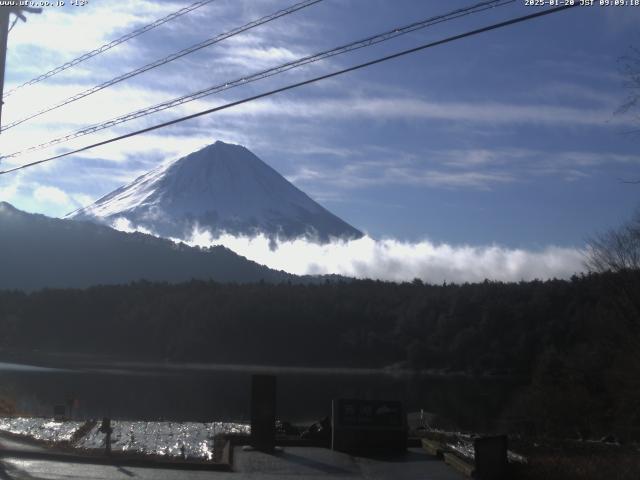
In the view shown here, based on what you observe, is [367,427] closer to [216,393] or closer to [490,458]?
[490,458]

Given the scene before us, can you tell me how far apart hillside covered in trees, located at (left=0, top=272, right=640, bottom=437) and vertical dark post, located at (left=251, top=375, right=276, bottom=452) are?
56483 millimetres

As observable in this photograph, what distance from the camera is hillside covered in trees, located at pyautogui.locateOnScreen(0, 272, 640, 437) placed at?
92312mm

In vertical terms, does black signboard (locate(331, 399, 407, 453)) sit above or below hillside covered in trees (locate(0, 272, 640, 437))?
below

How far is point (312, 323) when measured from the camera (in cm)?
11788

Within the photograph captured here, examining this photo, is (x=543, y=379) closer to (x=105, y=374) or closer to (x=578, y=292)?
(x=578, y=292)

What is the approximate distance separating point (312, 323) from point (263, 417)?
326ft

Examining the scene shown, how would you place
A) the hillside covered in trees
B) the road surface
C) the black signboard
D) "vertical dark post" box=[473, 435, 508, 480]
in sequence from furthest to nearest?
1. the hillside covered in trees
2. the black signboard
3. the road surface
4. "vertical dark post" box=[473, 435, 508, 480]

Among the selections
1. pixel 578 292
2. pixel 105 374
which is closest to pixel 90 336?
pixel 105 374

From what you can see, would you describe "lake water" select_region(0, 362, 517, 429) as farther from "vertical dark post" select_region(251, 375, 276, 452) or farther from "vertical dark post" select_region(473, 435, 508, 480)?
"vertical dark post" select_region(473, 435, 508, 480)

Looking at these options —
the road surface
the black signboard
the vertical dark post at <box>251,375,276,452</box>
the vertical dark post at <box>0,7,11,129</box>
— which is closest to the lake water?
the black signboard

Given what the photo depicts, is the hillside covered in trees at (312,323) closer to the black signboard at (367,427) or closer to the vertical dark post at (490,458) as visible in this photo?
the black signboard at (367,427)

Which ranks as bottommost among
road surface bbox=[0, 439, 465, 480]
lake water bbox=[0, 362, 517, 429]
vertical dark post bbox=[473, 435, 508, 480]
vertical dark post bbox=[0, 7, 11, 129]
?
road surface bbox=[0, 439, 465, 480]

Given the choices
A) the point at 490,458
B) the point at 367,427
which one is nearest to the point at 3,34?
the point at 367,427

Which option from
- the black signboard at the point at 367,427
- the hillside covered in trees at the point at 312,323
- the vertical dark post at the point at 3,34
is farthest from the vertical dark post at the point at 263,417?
the hillside covered in trees at the point at 312,323
